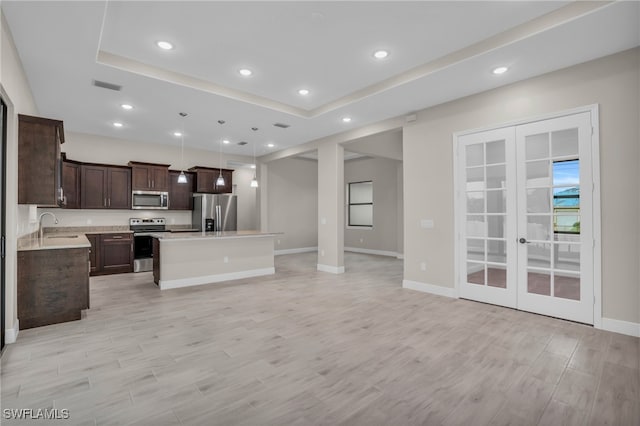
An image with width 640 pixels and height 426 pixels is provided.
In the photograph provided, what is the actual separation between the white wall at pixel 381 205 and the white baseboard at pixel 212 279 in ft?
13.8

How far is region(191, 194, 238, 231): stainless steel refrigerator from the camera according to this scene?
24.7 ft

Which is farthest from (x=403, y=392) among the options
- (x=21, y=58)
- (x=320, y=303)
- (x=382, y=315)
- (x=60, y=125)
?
(x=21, y=58)

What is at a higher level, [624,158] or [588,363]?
[624,158]

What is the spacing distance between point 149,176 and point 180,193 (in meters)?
0.79

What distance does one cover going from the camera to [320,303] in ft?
14.5

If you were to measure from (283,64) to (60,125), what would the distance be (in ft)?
8.84

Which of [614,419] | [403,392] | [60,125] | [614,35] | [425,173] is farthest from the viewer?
[425,173]

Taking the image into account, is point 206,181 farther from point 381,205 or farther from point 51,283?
point 381,205

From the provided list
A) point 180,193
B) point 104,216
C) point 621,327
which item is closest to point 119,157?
point 104,216

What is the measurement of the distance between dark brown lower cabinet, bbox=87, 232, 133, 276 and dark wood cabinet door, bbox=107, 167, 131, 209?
70 centimetres

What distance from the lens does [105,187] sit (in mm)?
6609

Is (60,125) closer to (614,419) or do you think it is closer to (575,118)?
(614,419)

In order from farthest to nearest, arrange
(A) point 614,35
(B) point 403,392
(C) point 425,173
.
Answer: (C) point 425,173, (A) point 614,35, (B) point 403,392

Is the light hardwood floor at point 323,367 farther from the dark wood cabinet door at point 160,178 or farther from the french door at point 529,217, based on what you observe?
the dark wood cabinet door at point 160,178
